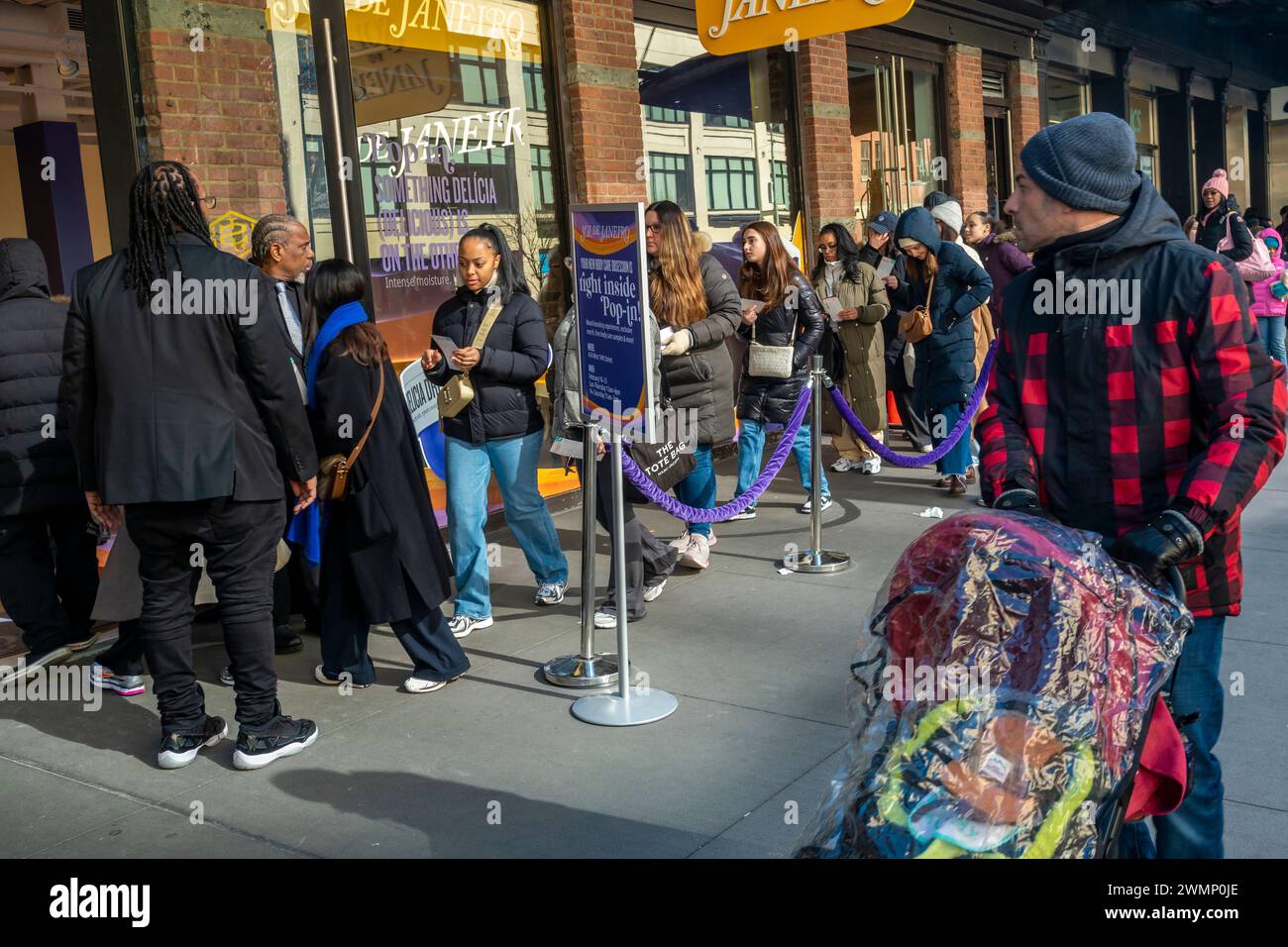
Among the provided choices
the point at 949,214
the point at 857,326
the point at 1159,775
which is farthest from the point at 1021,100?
the point at 1159,775

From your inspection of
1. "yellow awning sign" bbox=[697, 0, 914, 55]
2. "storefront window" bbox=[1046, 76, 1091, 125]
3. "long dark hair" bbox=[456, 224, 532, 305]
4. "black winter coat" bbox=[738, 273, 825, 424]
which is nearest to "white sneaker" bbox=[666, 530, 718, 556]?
"black winter coat" bbox=[738, 273, 825, 424]

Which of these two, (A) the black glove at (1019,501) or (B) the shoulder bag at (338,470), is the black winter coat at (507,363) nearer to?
(B) the shoulder bag at (338,470)

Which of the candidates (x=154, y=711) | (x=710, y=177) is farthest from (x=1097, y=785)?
(x=710, y=177)

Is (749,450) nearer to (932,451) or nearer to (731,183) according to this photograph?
(932,451)

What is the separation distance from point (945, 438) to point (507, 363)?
397 centimetres

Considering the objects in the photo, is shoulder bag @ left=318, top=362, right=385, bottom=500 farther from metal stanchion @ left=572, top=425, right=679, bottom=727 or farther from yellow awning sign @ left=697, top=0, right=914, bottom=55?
yellow awning sign @ left=697, top=0, right=914, bottom=55

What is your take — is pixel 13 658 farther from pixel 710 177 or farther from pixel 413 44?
pixel 710 177

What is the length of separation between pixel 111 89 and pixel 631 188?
4108mm

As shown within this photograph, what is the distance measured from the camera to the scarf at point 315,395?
5.19 metres

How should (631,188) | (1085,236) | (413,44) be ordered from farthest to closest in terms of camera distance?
(631,188) → (413,44) → (1085,236)

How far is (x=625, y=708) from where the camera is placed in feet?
16.5

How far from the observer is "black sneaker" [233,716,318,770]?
15.1 feet
